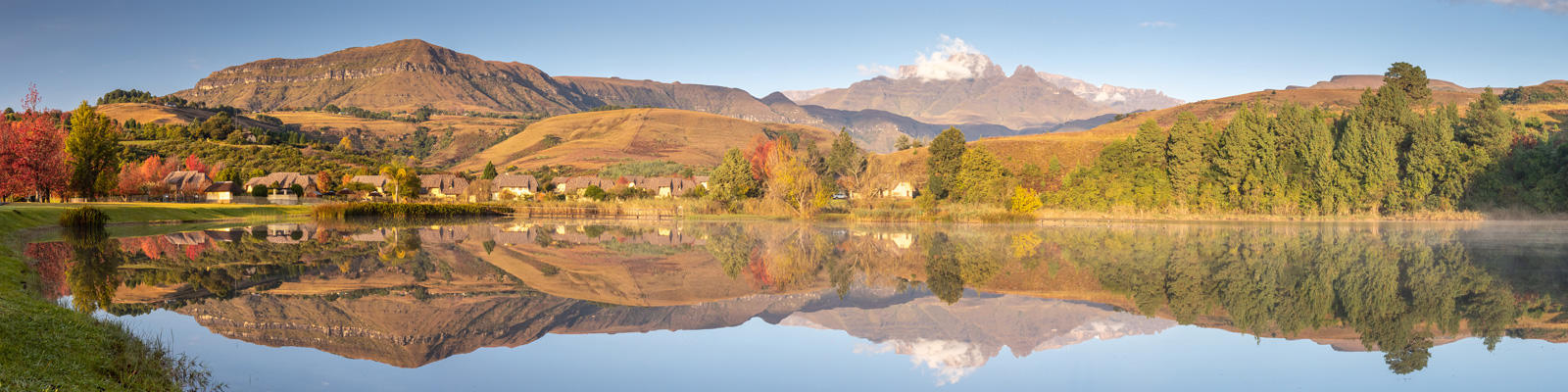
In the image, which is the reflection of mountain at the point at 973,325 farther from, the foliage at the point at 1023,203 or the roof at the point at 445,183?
the roof at the point at 445,183

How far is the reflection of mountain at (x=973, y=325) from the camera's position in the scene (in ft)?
27.6

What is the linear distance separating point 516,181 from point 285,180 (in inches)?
1045

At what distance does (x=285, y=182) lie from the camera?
8781 cm

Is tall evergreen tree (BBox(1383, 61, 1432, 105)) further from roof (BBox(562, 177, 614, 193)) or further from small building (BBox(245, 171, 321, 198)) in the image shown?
small building (BBox(245, 171, 321, 198))

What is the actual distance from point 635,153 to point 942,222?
11121 centimetres

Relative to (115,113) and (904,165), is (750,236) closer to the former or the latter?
(904,165)

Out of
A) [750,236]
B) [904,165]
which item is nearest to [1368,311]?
[750,236]

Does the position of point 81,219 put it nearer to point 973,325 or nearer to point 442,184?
point 973,325

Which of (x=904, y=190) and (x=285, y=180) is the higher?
(x=285, y=180)

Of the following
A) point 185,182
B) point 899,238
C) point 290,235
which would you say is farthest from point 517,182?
point 899,238

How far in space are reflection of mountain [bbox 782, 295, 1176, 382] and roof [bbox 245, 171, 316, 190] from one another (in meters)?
90.0

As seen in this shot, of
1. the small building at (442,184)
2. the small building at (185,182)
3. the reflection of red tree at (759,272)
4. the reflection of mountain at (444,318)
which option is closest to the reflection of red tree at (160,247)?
the reflection of mountain at (444,318)

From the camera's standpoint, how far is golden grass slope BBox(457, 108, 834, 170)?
456 ft

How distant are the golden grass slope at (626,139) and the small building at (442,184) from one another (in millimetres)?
24347
